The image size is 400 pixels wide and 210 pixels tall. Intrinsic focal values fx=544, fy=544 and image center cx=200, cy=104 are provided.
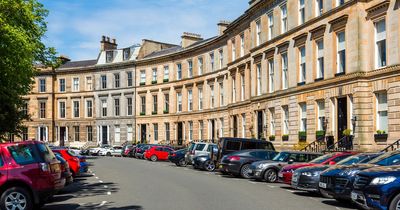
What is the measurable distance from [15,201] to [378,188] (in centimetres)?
860

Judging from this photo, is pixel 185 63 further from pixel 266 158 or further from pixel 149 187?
pixel 149 187

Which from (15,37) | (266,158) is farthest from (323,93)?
(15,37)

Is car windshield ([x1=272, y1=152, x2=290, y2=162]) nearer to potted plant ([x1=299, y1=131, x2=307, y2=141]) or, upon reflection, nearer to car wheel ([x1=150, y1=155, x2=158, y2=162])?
potted plant ([x1=299, y1=131, x2=307, y2=141])

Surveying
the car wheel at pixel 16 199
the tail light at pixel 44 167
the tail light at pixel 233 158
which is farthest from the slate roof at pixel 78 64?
the car wheel at pixel 16 199

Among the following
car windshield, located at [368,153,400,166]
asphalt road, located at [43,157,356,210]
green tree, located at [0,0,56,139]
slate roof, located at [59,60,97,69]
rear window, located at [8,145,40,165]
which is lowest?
asphalt road, located at [43,157,356,210]

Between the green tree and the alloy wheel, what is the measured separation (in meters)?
12.0

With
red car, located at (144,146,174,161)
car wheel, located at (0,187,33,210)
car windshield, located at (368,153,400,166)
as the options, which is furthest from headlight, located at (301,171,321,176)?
red car, located at (144,146,174,161)

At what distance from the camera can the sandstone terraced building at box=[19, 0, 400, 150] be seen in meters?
30.0

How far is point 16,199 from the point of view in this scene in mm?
13195

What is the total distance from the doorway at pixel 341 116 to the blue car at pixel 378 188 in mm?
18892

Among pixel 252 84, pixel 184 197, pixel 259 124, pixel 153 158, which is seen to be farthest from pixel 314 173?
pixel 153 158

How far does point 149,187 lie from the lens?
2108cm

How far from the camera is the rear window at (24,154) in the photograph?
13414mm

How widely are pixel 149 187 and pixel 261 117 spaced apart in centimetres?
2432
